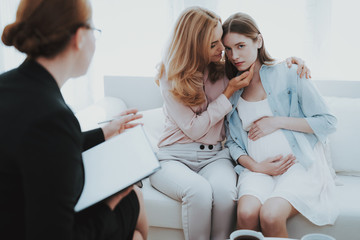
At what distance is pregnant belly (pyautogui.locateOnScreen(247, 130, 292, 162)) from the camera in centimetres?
166

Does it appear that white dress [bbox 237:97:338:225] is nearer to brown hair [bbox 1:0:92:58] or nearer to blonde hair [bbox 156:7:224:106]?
blonde hair [bbox 156:7:224:106]

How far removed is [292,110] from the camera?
1.71 metres

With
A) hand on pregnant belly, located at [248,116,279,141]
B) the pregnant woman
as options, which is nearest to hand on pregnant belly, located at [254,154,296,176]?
the pregnant woman

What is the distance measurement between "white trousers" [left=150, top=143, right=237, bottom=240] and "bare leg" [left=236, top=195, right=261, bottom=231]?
7 centimetres

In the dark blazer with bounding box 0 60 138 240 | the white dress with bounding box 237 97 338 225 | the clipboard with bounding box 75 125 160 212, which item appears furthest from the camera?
the white dress with bounding box 237 97 338 225

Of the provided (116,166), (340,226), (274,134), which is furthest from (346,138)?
(116,166)

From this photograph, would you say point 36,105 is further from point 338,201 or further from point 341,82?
point 341,82

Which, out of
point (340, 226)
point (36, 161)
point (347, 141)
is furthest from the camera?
point (347, 141)

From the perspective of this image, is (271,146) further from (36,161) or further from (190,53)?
(36,161)

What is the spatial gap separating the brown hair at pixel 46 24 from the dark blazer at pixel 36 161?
55 mm

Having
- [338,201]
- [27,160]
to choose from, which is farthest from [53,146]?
[338,201]

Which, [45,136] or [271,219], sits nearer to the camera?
[45,136]

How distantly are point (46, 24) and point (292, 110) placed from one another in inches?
47.9

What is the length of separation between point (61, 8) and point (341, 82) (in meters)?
1.67
